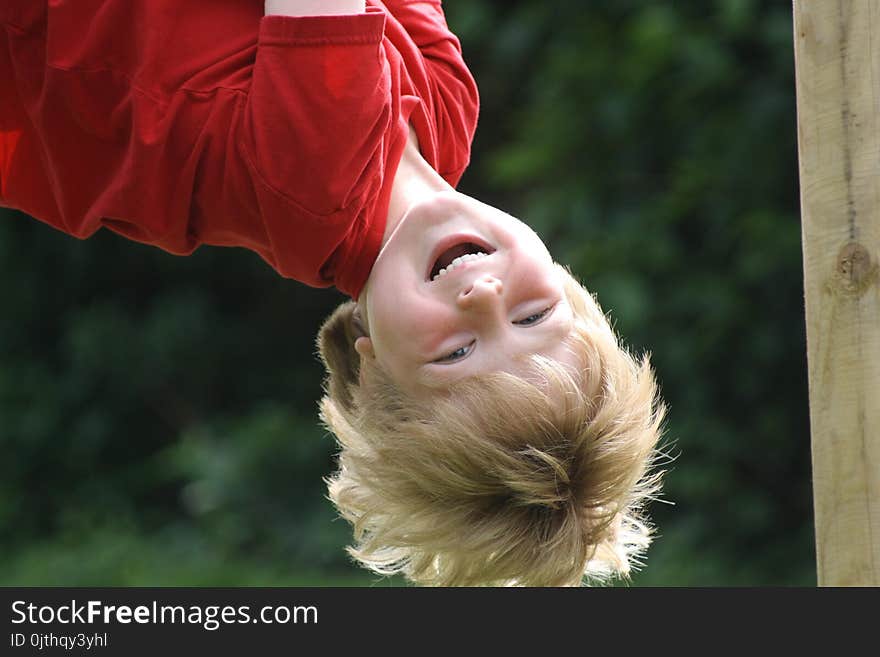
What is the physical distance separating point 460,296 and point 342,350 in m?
0.40

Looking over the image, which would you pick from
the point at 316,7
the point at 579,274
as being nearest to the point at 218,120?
the point at 316,7

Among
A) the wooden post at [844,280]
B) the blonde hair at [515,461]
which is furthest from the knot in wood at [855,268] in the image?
the blonde hair at [515,461]

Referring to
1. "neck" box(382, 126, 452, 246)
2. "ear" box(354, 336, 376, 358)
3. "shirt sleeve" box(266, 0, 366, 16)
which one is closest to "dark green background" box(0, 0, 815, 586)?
"ear" box(354, 336, 376, 358)

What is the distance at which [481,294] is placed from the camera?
1.87 meters

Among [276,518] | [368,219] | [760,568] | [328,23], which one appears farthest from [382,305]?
[276,518]

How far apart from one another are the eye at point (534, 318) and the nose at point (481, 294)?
0.23 ft

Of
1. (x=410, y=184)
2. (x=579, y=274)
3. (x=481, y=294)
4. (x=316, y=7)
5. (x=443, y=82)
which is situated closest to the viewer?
(x=316, y=7)

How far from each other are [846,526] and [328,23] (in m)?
0.97

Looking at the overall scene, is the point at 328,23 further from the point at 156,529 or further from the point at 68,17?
the point at 156,529

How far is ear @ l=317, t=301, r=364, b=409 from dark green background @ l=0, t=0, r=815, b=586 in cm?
224

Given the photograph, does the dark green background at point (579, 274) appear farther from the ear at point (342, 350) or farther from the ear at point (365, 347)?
the ear at point (365, 347)

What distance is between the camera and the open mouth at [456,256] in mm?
1909

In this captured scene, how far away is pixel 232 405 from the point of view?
571cm

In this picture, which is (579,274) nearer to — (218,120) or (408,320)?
(408,320)
